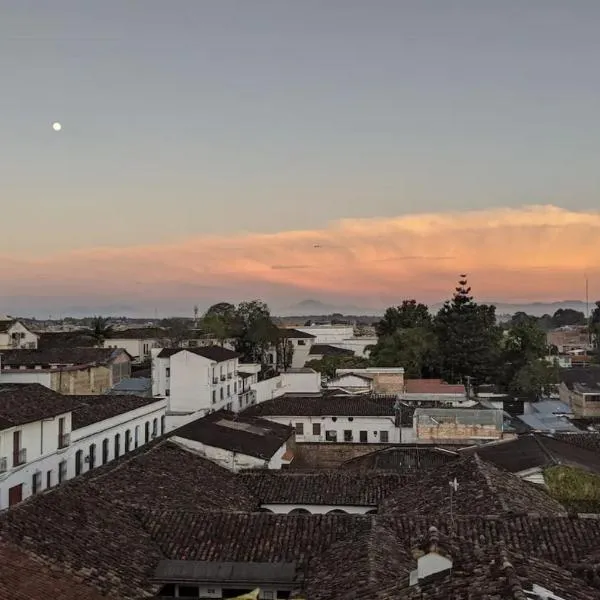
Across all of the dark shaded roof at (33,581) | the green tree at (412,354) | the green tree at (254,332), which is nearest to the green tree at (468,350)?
the green tree at (412,354)

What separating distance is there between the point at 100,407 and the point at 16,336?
4425cm

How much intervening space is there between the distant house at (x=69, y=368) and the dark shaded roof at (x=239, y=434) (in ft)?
45.0

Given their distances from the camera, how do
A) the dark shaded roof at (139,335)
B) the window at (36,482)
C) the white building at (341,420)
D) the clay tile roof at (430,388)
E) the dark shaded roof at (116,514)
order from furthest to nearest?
1. the dark shaded roof at (139,335)
2. the clay tile roof at (430,388)
3. the white building at (341,420)
4. the window at (36,482)
5. the dark shaded roof at (116,514)

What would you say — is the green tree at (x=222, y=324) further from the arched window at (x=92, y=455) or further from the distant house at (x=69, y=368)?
the arched window at (x=92, y=455)

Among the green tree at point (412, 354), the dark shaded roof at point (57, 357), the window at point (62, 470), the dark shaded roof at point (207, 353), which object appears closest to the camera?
the window at point (62, 470)

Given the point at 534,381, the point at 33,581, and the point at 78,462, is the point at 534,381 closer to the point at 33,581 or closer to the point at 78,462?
the point at 78,462

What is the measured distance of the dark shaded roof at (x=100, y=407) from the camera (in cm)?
2538

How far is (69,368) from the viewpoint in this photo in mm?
44719

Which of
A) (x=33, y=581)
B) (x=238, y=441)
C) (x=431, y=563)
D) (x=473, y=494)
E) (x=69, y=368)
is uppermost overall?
(x=69, y=368)

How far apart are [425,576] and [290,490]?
13178 mm

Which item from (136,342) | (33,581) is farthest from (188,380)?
(136,342)

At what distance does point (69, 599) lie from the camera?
11.7m

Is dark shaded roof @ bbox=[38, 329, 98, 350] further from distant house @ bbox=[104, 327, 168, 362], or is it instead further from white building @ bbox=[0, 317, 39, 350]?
distant house @ bbox=[104, 327, 168, 362]

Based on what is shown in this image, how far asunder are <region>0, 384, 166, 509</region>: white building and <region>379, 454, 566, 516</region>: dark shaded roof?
10.5m
